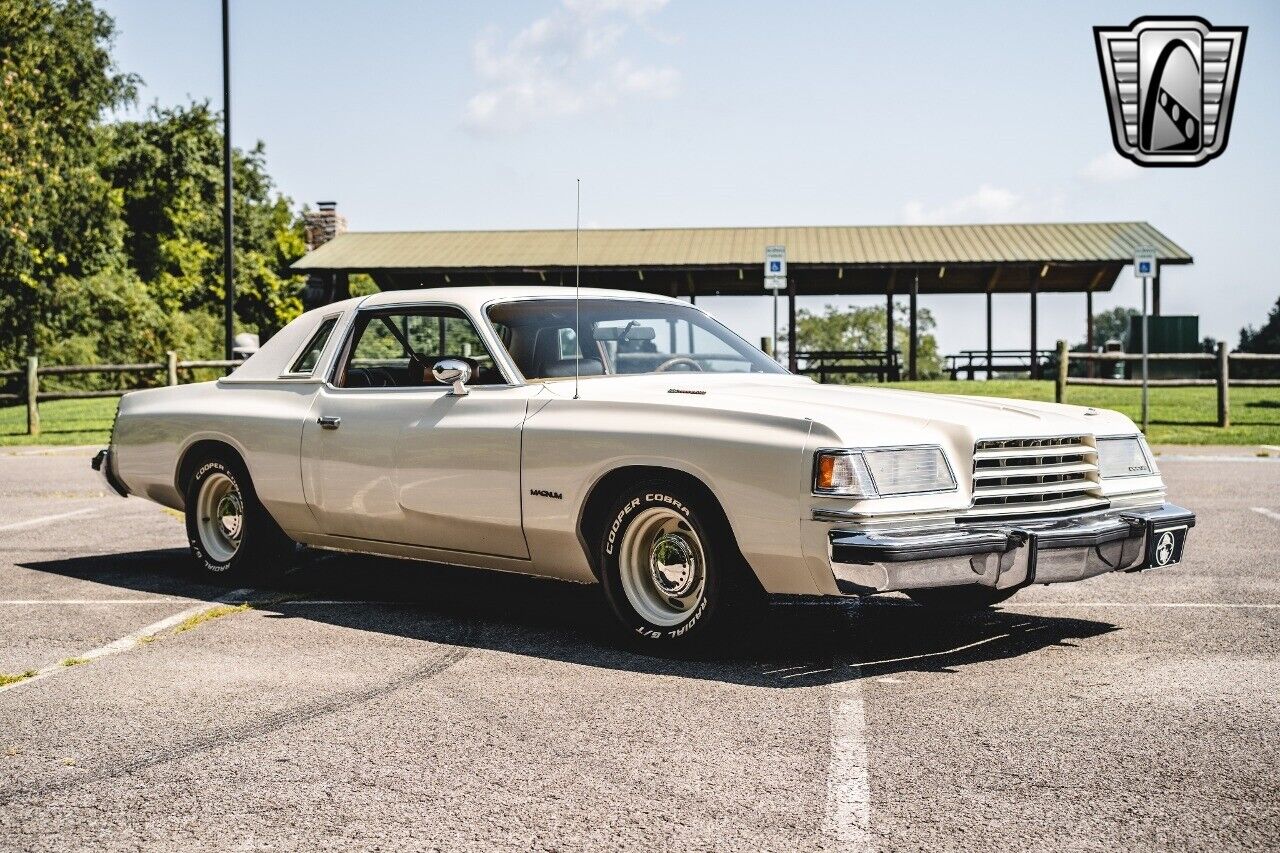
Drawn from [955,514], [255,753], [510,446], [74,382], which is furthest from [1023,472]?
[74,382]

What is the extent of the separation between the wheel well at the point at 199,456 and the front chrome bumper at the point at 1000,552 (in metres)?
3.96

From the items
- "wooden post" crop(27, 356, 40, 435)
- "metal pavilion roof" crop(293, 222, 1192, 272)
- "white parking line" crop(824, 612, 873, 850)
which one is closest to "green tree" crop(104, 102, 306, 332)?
"metal pavilion roof" crop(293, 222, 1192, 272)

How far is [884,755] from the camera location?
4332 mm

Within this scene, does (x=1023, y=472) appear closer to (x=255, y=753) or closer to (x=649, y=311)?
(x=649, y=311)

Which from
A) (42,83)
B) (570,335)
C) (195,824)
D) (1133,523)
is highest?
(42,83)

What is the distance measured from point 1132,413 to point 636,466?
19.6 meters

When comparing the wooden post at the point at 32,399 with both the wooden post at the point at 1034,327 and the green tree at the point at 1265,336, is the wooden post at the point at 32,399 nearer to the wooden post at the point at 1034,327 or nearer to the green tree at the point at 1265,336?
the wooden post at the point at 1034,327

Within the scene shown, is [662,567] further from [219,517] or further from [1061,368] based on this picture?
[1061,368]

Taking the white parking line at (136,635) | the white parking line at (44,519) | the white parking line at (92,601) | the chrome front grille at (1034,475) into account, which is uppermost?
the chrome front grille at (1034,475)

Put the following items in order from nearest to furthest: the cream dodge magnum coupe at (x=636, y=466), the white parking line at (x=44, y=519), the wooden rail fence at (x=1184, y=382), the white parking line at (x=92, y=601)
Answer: the cream dodge magnum coupe at (x=636, y=466) < the white parking line at (x=92, y=601) < the white parking line at (x=44, y=519) < the wooden rail fence at (x=1184, y=382)

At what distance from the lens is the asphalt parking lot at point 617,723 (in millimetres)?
3717

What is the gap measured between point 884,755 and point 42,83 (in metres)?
38.1

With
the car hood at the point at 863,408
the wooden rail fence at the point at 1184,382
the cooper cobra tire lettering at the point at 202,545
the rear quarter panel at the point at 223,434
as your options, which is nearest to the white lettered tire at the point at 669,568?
the car hood at the point at 863,408

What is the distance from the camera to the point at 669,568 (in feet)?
19.0
